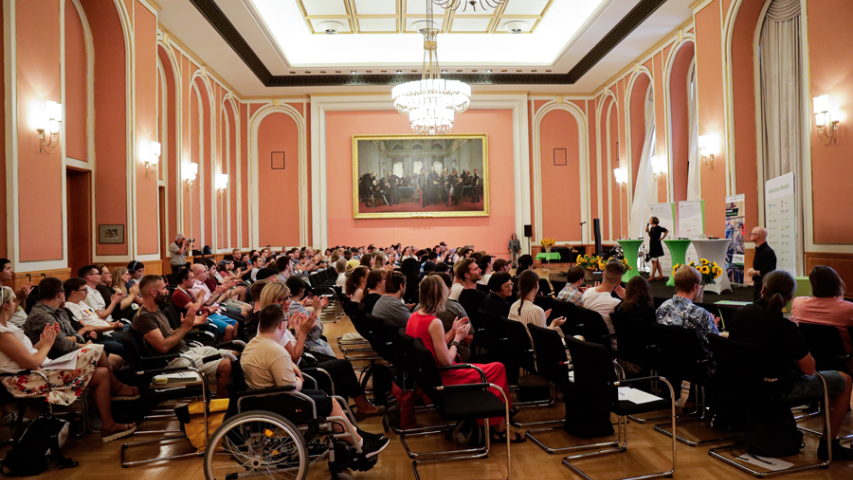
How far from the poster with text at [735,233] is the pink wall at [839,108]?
1420mm

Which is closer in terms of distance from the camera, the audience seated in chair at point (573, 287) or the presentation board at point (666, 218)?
the audience seated in chair at point (573, 287)

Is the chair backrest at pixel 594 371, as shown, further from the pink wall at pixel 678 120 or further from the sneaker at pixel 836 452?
the pink wall at pixel 678 120

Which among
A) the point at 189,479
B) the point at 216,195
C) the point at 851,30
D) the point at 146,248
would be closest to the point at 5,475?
the point at 189,479

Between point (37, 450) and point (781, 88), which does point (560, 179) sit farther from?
point (37, 450)

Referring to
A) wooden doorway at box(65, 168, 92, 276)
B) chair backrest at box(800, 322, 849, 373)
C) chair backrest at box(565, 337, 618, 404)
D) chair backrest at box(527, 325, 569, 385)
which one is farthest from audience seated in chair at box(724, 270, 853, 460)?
wooden doorway at box(65, 168, 92, 276)

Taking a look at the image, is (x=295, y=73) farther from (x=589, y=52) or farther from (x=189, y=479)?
(x=189, y=479)

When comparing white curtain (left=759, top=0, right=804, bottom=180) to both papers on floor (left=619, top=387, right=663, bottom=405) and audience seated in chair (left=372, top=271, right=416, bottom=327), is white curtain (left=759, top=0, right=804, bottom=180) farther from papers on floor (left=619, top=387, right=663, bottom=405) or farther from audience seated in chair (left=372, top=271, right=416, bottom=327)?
audience seated in chair (left=372, top=271, right=416, bottom=327)

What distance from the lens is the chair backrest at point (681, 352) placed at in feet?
11.9

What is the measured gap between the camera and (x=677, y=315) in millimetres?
3898

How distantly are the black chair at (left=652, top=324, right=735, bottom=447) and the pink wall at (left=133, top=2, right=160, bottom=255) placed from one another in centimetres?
827

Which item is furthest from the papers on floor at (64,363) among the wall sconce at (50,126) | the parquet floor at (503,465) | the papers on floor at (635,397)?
the wall sconce at (50,126)

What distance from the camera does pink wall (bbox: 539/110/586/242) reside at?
1772cm

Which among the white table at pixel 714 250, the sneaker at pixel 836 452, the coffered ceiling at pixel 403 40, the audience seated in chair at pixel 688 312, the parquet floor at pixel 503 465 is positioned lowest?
the parquet floor at pixel 503 465

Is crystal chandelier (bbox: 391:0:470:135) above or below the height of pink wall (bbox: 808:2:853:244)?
above
